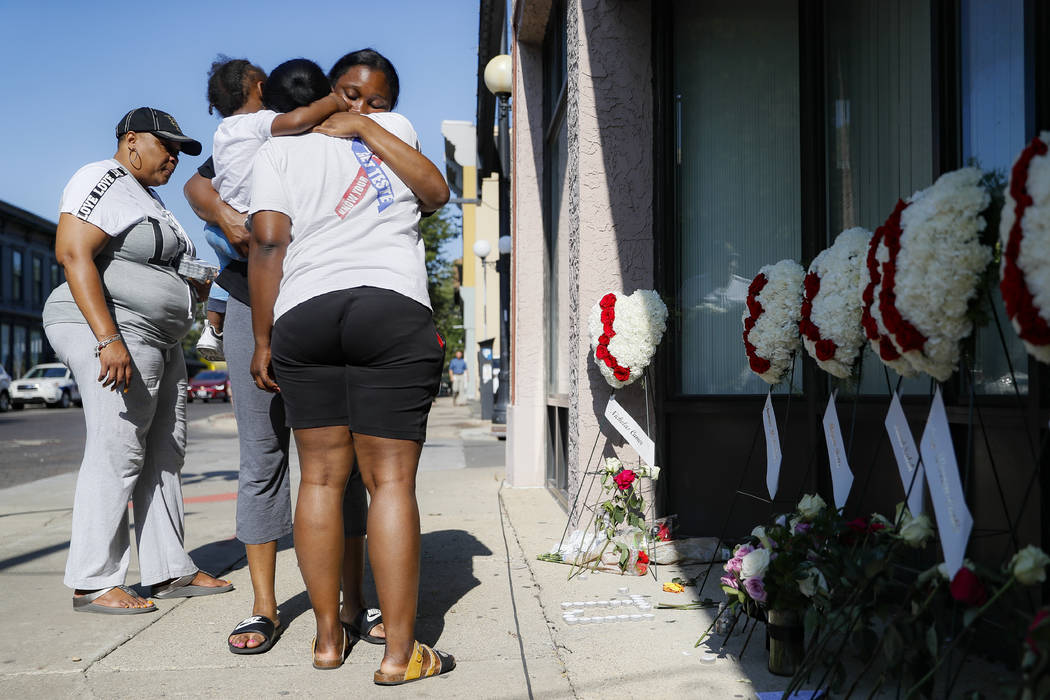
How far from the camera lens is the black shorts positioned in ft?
8.43

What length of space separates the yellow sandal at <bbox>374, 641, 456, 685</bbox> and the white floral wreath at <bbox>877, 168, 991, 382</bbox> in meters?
1.59

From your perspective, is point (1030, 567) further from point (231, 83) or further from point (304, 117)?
point (231, 83)

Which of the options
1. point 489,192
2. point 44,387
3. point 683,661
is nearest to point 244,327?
point 683,661

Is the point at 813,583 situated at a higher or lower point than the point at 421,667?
higher

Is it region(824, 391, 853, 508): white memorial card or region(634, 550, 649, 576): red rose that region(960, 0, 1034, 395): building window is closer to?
region(824, 391, 853, 508): white memorial card

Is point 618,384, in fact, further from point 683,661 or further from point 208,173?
point 208,173

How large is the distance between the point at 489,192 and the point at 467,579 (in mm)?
29698

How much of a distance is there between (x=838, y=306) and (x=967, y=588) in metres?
1.00

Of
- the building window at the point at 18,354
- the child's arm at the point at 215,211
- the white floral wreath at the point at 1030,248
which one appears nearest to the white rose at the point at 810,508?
the white floral wreath at the point at 1030,248

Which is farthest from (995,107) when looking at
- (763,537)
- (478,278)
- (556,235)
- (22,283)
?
(22,283)

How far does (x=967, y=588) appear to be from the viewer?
178 cm

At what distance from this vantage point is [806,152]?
146 inches

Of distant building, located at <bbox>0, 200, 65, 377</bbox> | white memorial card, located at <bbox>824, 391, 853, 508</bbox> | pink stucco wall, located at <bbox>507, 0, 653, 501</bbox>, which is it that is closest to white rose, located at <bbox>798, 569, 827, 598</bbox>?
white memorial card, located at <bbox>824, 391, 853, 508</bbox>

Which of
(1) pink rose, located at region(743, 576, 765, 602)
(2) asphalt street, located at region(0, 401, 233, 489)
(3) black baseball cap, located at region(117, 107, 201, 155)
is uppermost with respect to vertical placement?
(3) black baseball cap, located at region(117, 107, 201, 155)
